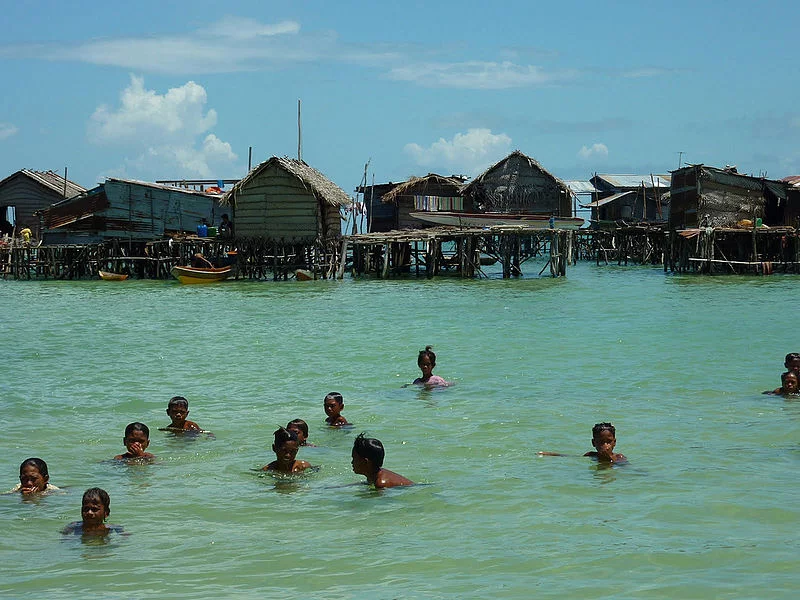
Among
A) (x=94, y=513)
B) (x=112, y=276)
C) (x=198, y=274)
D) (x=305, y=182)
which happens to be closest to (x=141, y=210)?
(x=112, y=276)

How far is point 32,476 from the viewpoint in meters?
9.41

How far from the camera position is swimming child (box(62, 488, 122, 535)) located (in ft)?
26.7

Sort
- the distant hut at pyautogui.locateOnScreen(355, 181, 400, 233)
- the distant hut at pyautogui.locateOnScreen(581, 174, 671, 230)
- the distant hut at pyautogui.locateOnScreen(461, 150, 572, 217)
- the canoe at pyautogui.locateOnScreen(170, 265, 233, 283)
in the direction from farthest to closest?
the distant hut at pyautogui.locateOnScreen(581, 174, 671, 230) < the distant hut at pyautogui.locateOnScreen(355, 181, 400, 233) < the distant hut at pyautogui.locateOnScreen(461, 150, 572, 217) < the canoe at pyautogui.locateOnScreen(170, 265, 233, 283)

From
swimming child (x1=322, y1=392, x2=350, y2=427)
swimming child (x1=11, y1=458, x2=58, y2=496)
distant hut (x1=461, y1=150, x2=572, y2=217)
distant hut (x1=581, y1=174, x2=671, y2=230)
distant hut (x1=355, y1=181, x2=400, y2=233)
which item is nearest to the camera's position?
swimming child (x1=11, y1=458, x2=58, y2=496)

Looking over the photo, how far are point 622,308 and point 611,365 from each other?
1196 centimetres

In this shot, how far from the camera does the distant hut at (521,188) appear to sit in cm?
5119

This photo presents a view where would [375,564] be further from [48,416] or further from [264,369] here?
[264,369]

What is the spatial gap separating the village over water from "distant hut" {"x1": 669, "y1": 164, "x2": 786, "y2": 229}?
5cm

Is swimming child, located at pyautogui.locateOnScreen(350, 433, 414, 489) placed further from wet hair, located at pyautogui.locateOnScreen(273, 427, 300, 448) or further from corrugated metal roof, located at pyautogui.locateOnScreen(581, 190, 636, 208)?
corrugated metal roof, located at pyautogui.locateOnScreen(581, 190, 636, 208)

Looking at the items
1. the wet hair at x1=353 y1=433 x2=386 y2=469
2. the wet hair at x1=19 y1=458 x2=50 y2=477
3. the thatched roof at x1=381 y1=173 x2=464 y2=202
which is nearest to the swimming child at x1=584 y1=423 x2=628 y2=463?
the wet hair at x1=353 y1=433 x2=386 y2=469

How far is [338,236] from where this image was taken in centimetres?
Answer: 4394

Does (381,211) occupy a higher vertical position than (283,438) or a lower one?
higher

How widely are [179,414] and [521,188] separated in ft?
134

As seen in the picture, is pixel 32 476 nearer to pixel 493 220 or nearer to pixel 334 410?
pixel 334 410
